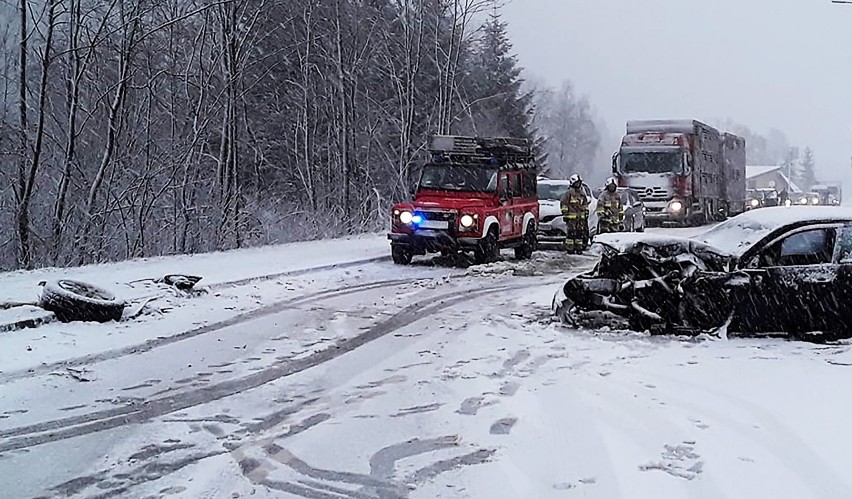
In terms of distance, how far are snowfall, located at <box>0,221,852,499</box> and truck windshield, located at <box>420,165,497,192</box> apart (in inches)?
244

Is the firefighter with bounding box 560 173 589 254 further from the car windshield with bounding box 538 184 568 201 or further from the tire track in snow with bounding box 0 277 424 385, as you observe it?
the tire track in snow with bounding box 0 277 424 385

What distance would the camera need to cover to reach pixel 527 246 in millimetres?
19125

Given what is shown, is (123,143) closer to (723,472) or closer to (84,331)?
(84,331)

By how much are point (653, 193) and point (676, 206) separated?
0.96 m

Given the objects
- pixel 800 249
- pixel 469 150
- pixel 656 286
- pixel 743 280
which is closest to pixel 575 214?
pixel 469 150

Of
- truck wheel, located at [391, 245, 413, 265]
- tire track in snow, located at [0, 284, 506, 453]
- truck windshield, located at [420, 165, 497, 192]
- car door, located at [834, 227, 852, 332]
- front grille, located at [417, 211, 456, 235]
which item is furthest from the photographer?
truck windshield, located at [420, 165, 497, 192]

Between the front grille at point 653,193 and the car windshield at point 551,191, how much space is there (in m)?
7.56

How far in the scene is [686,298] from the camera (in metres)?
9.12

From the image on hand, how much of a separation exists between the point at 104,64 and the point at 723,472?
62.4ft

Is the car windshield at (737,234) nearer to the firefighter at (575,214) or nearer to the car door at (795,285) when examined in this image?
the car door at (795,285)

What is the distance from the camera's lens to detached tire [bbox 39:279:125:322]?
995 centimetres

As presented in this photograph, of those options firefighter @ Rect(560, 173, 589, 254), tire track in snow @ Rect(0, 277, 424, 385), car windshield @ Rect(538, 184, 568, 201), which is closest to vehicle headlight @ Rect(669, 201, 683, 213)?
car windshield @ Rect(538, 184, 568, 201)

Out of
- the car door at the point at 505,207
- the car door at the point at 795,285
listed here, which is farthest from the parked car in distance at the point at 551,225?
the car door at the point at 795,285

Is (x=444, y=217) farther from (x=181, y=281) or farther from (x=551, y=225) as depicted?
(x=181, y=281)
